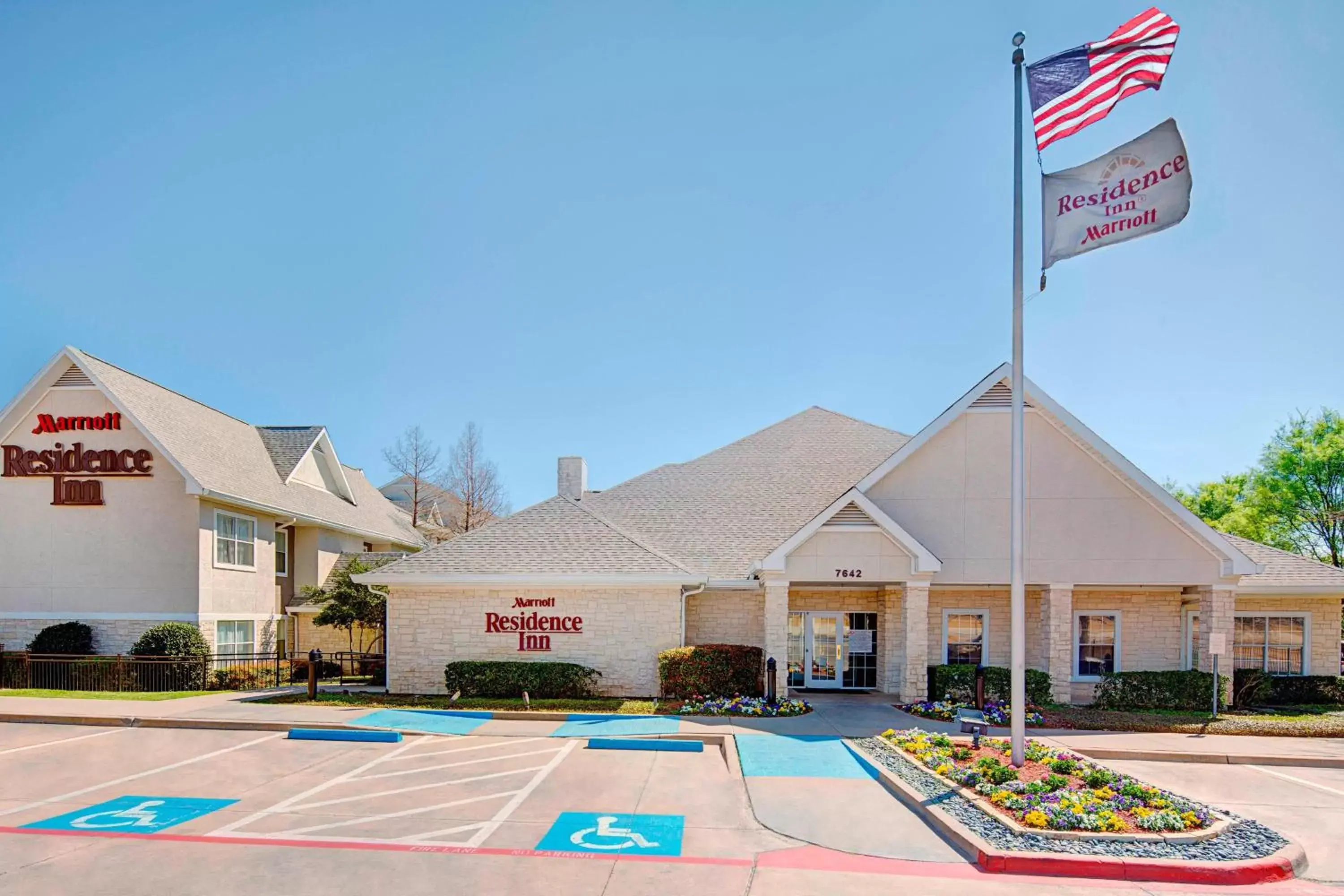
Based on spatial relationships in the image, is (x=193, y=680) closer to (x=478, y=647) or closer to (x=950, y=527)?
(x=478, y=647)

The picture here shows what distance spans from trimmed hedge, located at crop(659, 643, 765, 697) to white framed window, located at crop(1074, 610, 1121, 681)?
844 centimetres

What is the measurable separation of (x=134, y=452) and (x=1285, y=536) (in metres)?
52.0

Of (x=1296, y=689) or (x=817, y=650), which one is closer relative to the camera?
(x=1296, y=689)

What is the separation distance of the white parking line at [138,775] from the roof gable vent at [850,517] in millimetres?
12191

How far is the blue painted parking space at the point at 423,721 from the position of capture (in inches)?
589

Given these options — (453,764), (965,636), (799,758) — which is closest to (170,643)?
(453,764)

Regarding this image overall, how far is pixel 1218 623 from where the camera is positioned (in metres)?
18.4

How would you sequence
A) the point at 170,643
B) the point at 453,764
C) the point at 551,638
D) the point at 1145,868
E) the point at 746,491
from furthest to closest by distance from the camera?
the point at 746,491, the point at 170,643, the point at 551,638, the point at 453,764, the point at 1145,868

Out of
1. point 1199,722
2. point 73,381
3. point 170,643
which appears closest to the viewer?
point 1199,722

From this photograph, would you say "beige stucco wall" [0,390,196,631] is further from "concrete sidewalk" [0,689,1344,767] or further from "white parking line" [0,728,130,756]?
"white parking line" [0,728,130,756]

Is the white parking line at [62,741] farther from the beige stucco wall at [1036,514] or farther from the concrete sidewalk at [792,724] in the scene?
the beige stucco wall at [1036,514]

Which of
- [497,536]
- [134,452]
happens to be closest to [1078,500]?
[497,536]

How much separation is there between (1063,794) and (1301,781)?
5640 mm

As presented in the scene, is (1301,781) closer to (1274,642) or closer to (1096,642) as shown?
(1096,642)
